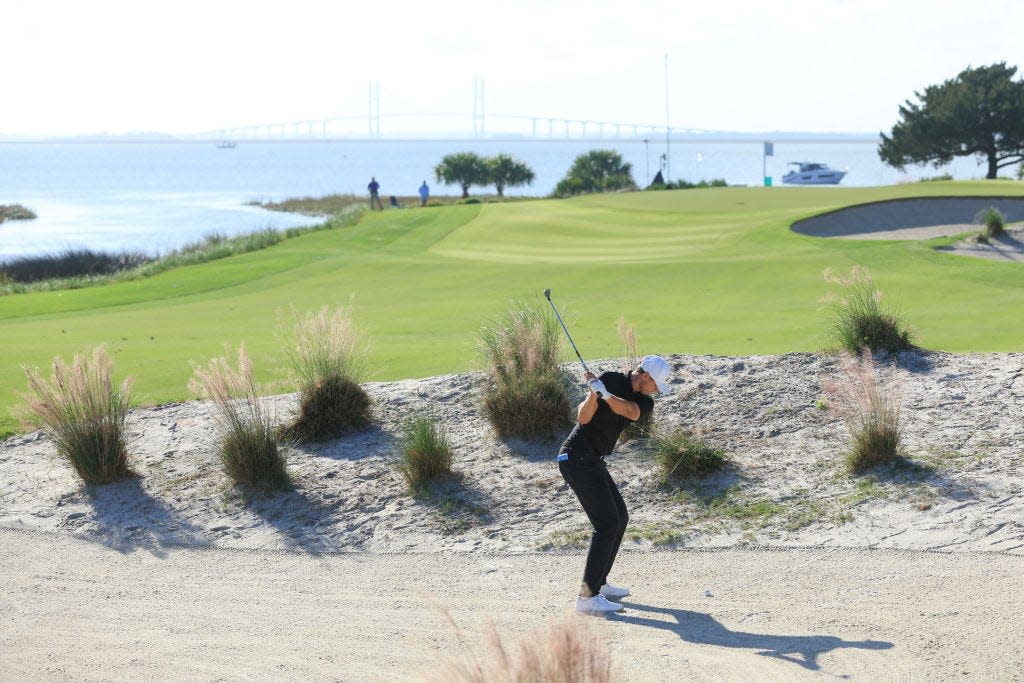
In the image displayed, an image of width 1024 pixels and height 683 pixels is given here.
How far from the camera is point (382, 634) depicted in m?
7.87

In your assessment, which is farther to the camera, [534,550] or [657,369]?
[534,550]

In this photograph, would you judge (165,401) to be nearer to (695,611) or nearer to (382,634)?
(382,634)

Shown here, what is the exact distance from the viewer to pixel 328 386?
12.6 meters

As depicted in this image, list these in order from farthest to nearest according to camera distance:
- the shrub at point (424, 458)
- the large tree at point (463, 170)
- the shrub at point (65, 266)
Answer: the large tree at point (463, 170) → the shrub at point (65, 266) → the shrub at point (424, 458)

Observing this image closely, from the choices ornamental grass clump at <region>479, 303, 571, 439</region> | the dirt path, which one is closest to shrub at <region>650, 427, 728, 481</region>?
the dirt path

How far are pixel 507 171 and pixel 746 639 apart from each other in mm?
71764

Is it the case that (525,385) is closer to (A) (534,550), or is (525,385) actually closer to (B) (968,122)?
(A) (534,550)

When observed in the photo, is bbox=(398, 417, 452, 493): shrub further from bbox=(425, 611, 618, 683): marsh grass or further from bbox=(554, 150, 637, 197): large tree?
bbox=(554, 150, 637, 197): large tree

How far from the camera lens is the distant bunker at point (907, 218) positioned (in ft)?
105

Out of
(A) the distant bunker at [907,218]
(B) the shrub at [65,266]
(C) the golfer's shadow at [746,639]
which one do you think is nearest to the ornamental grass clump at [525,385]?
(C) the golfer's shadow at [746,639]

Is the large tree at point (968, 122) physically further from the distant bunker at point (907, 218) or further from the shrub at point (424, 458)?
the shrub at point (424, 458)

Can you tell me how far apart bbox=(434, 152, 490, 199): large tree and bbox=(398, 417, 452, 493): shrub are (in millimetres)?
67416

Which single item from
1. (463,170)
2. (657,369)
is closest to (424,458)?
(657,369)

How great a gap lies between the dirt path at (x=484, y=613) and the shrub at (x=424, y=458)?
139 cm
